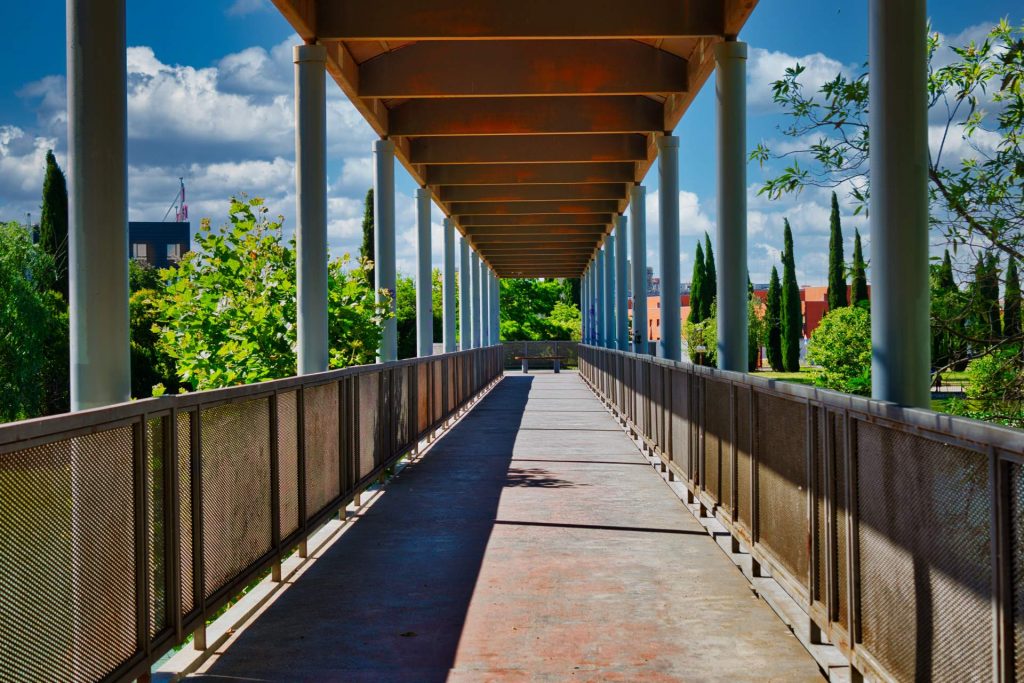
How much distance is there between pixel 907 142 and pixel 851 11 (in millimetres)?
2493

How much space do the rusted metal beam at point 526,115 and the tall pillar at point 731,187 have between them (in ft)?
15.7

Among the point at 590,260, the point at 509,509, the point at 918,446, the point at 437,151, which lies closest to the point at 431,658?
the point at 918,446

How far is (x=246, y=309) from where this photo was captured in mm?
12766

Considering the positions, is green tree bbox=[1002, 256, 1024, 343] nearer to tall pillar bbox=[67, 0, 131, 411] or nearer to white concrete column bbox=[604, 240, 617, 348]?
tall pillar bbox=[67, 0, 131, 411]

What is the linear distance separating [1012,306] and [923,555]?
3.93 metres

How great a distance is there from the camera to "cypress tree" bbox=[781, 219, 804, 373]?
6334 centimetres

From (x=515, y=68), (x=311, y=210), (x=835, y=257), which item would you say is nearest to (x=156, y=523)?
(x=311, y=210)

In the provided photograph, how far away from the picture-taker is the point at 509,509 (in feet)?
30.2

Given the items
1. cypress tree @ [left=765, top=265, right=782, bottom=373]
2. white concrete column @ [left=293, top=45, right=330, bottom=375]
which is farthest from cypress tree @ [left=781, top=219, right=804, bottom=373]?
white concrete column @ [left=293, top=45, right=330, bottom=375]

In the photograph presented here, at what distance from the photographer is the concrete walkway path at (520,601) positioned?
479 centimetres

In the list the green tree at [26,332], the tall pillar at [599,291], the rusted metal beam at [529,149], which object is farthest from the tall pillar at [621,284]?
the green tree at [26,332]

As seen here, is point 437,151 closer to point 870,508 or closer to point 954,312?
point 954,312

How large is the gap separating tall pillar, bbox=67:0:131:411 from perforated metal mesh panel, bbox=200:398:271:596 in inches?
27.1

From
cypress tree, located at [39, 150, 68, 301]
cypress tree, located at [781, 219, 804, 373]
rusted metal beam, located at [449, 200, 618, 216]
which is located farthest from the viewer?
cypress tree, located at [781, 219, 804, 373]
